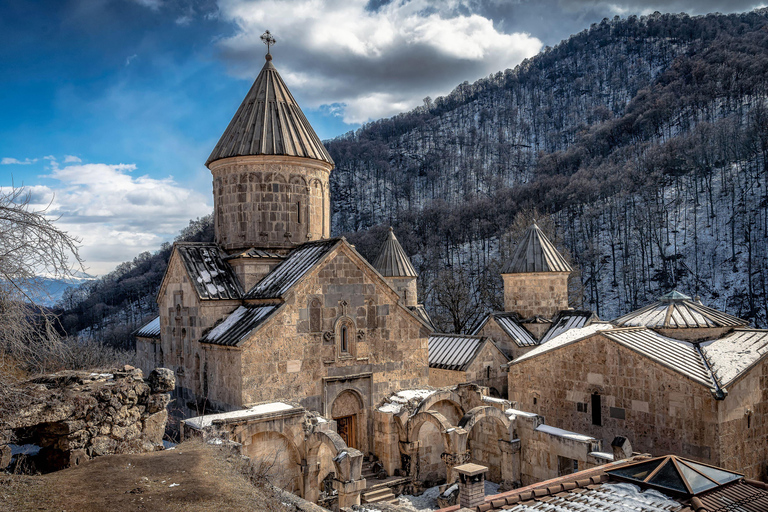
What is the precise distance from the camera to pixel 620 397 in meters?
13.2

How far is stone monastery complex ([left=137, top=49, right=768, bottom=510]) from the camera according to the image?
1148 cm

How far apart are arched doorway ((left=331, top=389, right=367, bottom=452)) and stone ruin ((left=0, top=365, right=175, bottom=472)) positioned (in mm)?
5741

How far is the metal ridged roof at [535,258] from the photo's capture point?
72.3 feet

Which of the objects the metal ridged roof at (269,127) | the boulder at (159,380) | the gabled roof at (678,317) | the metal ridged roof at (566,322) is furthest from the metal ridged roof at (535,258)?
the boulder at (159,380)

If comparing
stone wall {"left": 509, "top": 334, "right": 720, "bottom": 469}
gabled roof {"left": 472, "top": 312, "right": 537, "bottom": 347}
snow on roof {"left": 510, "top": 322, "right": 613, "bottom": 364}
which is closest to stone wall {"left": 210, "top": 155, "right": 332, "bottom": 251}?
snow on roof {"left": 510, "top": 322, "right": 613, "bottom": 364}

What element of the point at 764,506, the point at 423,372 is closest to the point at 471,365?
the point at 423,372

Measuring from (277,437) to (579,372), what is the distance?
28.0 ft

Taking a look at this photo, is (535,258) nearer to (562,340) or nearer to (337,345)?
(562,340)

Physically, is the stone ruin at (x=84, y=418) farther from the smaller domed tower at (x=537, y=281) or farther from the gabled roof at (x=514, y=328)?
the smaller domed tower at (x=537, y=281)

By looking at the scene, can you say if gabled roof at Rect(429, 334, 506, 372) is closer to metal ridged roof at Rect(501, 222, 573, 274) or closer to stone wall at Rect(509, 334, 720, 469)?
stone wall at Rect(509, 334, 720, 469)

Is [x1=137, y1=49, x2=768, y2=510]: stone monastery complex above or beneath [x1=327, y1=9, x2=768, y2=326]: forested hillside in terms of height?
beneath

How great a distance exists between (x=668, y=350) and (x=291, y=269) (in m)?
10.4

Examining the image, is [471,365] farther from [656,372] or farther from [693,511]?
[693,511]

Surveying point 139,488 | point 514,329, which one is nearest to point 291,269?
point 139,488
